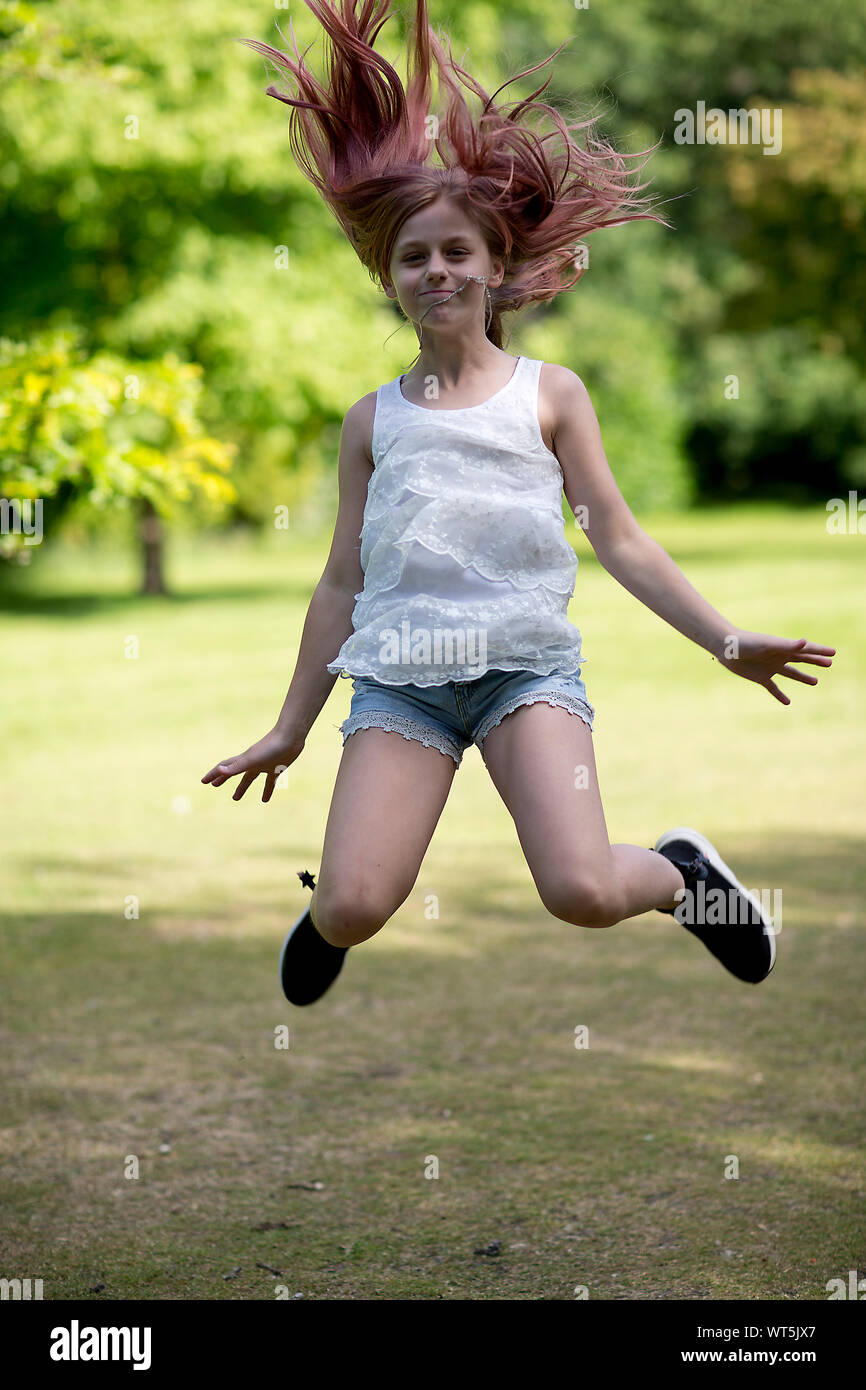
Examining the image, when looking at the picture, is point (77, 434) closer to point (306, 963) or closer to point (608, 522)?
point (306, 963)

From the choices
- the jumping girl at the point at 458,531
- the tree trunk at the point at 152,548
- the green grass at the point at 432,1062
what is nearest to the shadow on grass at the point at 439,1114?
the green grass at the point at 432,1062

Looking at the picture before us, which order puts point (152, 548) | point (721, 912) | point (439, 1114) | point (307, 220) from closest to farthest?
1. point (721, 912)
2. point (439, 1114)
3. point (307, 220)
4. point (152, 548)

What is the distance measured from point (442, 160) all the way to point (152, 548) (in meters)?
18.2

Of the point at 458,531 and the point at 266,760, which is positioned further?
the point at 266,760

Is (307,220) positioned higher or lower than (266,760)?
higher

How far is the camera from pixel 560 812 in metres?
2.91

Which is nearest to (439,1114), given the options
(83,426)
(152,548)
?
(83,426)

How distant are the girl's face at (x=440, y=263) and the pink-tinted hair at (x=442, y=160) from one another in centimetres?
3

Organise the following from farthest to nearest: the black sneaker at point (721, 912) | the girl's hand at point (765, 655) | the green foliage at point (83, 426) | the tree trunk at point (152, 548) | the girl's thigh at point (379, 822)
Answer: the tree trunk at point (152, 548) → the green foliage at point (83, 426) → the black sneaker at point (721, 912) → the girl's thigh at point (379, 822) → the girl's hand at point (765, 655)

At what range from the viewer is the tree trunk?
20703 millimetres

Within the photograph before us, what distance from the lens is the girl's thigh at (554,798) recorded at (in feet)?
9.50

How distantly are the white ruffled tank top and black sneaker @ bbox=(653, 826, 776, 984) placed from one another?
0.71 m

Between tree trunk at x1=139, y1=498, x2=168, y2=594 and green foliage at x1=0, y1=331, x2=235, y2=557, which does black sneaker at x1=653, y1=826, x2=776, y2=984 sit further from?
tree trunk at x1=139, y1=498, x2=168, y2=594

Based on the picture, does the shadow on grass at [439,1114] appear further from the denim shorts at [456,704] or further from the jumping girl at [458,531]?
the denim shorts at [456,704]
